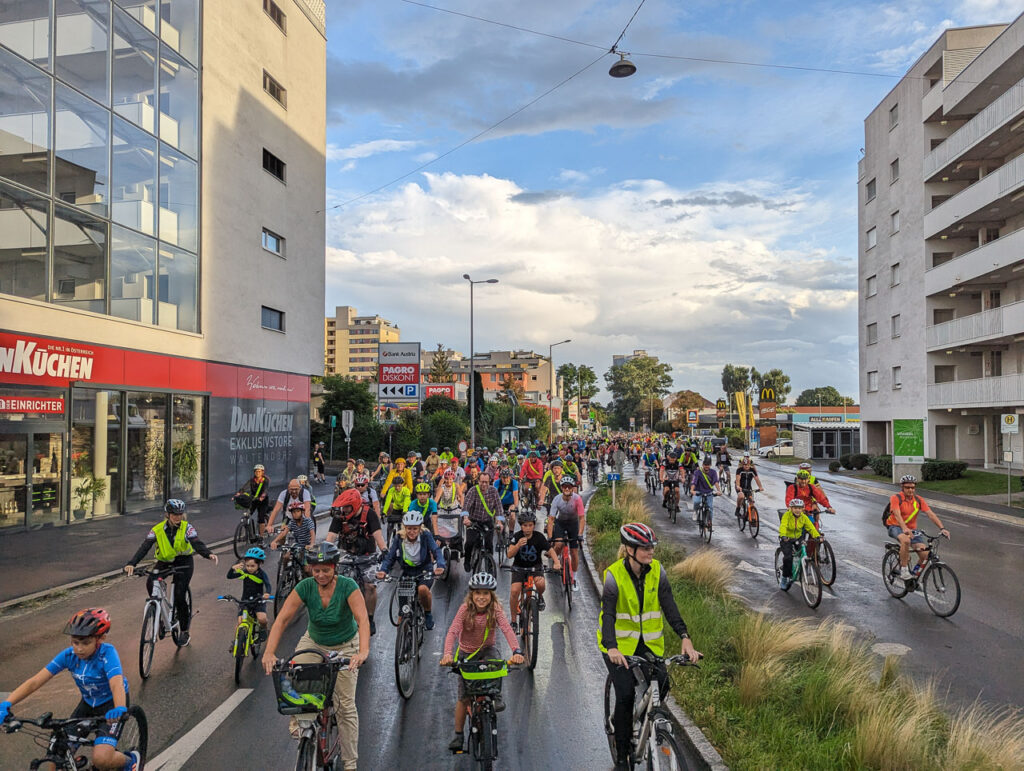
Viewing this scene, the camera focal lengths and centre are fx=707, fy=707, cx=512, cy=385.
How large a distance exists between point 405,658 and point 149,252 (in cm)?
1912

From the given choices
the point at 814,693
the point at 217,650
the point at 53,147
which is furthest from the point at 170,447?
the point at 814,693

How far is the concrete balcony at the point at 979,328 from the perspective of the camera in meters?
28.8

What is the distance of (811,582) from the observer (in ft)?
33.6

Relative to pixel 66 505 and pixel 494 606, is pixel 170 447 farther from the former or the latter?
pixel 494 606

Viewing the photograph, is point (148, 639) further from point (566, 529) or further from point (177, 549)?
point (566, 529)

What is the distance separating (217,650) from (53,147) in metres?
15.7

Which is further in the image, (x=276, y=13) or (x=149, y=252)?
(x=276, y=13)

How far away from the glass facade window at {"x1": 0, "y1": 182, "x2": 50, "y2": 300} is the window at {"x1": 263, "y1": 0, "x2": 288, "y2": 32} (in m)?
16.0

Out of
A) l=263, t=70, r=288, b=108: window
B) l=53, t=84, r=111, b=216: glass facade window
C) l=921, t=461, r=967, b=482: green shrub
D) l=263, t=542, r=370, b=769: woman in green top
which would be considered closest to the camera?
l=263, t=542, r=370, b=769: woman in green top

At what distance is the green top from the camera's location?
502 cm

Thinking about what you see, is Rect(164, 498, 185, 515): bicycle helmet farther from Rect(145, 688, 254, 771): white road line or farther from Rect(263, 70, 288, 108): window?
Rect(263, 70, 288, 108): window

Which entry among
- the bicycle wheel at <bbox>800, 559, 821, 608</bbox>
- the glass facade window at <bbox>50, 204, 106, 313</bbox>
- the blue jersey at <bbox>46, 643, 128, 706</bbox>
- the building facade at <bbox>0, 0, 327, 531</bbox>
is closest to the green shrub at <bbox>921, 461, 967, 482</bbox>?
the bicycle wheel at <bbox>800, 559, 821, 608</bbox>

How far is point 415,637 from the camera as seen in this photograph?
7.32 metres

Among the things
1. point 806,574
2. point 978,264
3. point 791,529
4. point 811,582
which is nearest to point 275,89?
point 791,529
